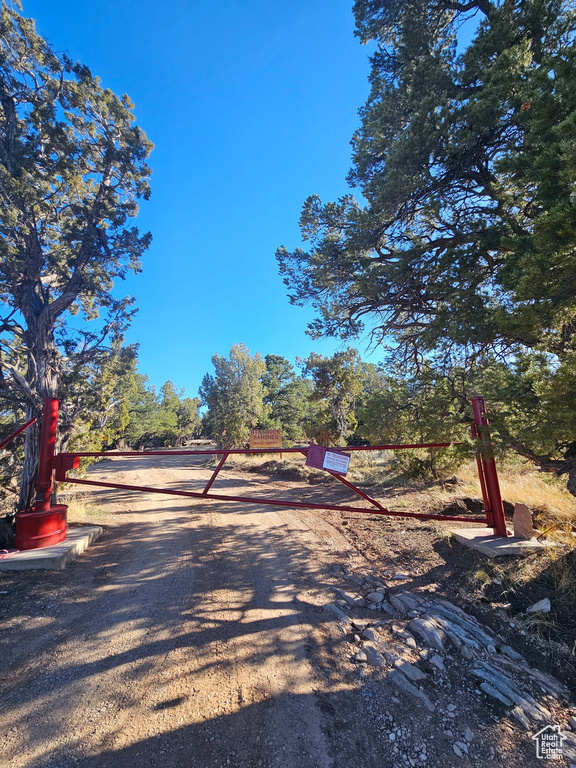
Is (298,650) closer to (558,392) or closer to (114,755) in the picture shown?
(114,755)

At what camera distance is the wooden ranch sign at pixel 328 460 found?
3508 millimetres

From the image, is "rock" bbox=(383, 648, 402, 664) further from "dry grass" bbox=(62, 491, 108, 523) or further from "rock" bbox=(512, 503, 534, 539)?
"dry grass" bbox=(62, 491, 108, 523)

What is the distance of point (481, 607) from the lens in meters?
3.10

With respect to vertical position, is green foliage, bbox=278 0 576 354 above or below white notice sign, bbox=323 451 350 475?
above

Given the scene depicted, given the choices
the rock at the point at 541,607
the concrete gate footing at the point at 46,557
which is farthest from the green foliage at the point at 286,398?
the rock at the point at 541,607

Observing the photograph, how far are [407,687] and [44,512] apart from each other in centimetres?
526

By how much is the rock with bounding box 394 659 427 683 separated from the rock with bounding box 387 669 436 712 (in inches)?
1.9

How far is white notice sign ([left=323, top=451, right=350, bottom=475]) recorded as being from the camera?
11.5ft

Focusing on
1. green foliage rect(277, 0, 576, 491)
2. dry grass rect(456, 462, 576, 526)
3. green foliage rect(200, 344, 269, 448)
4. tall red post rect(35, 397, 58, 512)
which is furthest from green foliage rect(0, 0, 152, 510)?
green foliage rect(200, 344, 269, 448)

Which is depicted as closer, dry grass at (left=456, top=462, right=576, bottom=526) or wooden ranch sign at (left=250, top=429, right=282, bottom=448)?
dry grass at (left=456, top=462, right=576, bottom=526)

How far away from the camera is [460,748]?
180 centimetres

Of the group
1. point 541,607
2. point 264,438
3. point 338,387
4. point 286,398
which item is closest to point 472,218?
point 541,607

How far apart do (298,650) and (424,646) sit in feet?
3.60

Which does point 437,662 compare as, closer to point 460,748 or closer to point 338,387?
point 460,748
